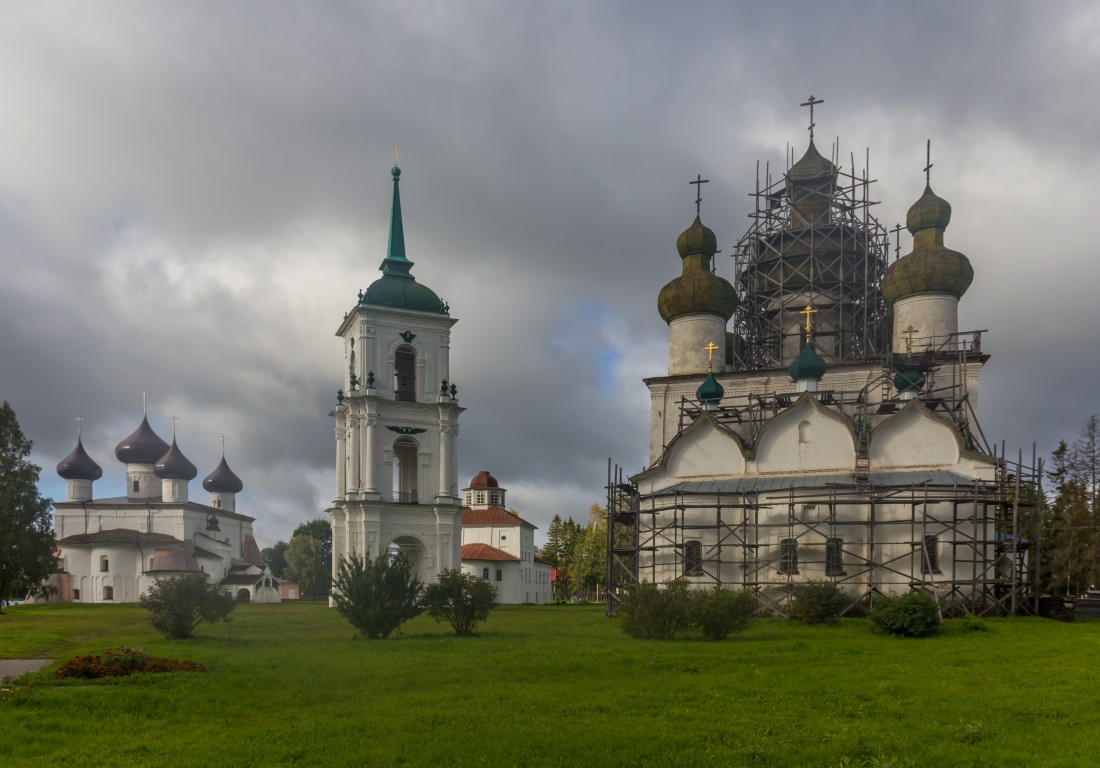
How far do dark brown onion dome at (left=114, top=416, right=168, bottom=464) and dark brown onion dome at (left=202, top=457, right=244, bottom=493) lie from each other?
7.19m

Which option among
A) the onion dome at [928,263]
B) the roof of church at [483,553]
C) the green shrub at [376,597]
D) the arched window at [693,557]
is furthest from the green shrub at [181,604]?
the roof of church at [483,553]

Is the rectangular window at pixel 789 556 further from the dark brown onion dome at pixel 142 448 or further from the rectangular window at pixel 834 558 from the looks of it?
the dark brown onion dome at pixel 142 448

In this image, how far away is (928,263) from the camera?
31.3 m

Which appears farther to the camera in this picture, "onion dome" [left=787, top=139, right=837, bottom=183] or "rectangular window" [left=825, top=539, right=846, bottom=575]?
"onion dome" [left=787, top=139, right=837, bottom=183]

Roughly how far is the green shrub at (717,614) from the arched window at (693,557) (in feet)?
28.2

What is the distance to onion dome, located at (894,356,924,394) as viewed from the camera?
27.7 metres

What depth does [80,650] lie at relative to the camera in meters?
16.5

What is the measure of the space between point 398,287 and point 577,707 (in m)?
25.4

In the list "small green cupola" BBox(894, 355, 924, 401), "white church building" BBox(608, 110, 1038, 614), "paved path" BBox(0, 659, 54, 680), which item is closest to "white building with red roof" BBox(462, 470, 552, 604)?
"white church building" BBox(608, 110, 1038, 614)

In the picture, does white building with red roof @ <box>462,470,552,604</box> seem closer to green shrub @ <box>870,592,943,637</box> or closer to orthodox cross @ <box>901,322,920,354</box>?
orthodox cross @ <box>901,322,920,354</box>

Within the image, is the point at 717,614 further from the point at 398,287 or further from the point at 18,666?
the point at 398,287

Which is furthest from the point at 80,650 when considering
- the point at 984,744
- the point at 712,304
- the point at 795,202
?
the point at 795,202

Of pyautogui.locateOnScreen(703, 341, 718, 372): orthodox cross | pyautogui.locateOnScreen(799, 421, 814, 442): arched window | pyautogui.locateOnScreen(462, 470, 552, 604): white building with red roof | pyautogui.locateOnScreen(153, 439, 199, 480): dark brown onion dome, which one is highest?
pyautogui.locateOnScreen(703, 341, 718, 372): orthodox cross

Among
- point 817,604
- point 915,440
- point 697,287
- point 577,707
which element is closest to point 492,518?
point 697,287
